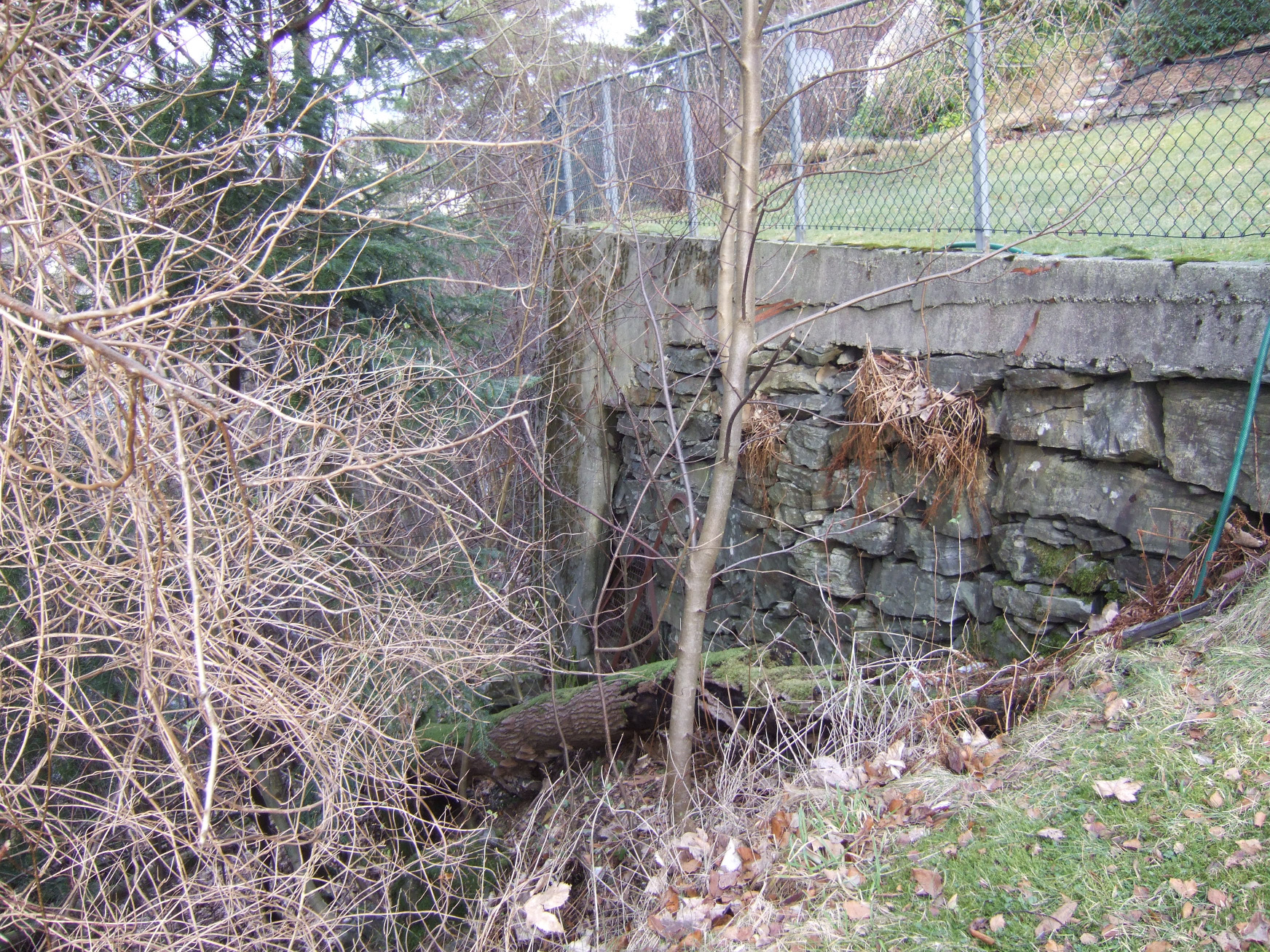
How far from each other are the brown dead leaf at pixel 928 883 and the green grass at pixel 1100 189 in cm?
234

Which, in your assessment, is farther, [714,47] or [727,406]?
[714,47]

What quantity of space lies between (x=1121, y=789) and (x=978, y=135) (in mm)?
2897

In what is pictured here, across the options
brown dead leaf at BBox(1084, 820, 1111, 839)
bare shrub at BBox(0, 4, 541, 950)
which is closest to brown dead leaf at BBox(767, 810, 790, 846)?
brown dead leaf at BBox(1084, 820, 1111, 839)

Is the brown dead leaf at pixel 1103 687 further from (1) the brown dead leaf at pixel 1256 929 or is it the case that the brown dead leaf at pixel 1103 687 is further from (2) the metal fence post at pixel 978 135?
(2) the metal fence post at pixel 978 135

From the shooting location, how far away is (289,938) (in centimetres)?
296

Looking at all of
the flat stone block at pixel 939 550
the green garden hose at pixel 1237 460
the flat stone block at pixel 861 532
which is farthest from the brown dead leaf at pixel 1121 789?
the flat stone block at pixel 861 532

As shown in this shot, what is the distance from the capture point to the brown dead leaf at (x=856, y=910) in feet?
8.02

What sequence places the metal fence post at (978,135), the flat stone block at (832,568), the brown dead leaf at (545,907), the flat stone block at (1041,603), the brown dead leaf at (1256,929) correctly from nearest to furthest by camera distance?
the brown dead leaf at (1256,929) → the brown dead leaf at (545,907) → the flat stone block at (1041,603) → the metal fence post at (978,135) → the flat stone block at (832,568)

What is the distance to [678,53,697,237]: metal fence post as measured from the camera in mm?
5414

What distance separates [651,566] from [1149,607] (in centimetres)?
339

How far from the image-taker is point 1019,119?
389 centimetres

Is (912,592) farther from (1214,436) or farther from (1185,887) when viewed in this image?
(1185,887)

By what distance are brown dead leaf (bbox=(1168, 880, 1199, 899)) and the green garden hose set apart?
1.33 metres

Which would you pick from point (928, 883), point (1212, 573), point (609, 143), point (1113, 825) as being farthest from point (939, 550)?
point (609, 143)
